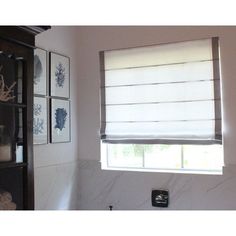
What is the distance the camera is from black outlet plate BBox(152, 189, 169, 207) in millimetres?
2016

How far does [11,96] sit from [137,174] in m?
1.16

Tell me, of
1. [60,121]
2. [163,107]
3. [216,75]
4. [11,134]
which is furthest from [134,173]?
[11,134]

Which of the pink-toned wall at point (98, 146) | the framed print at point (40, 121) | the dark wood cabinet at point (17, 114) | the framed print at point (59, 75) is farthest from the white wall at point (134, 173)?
the dark wood cabinet at point (17, 114)

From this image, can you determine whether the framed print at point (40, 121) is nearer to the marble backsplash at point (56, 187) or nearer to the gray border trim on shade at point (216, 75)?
the marble backsplash at point (56, 187)

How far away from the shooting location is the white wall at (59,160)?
6.27 ft

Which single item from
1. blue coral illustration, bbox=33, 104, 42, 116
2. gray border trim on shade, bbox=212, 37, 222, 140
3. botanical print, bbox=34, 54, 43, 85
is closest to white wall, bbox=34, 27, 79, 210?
botanical print, bbox=34, 54, 43, 85

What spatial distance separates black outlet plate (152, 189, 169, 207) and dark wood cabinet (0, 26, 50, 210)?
0.98m

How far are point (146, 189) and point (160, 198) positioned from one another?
12cm

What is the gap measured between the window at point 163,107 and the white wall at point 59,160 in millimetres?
226

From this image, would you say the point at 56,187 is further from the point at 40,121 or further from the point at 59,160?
the point at 40,121
